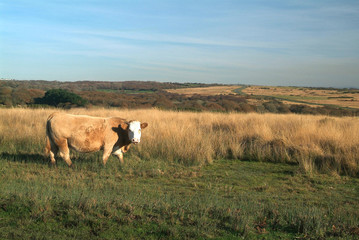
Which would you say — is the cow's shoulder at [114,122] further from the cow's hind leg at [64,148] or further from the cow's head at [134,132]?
the cow's hind leg at [64,148]

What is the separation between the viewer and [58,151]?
30.0ft

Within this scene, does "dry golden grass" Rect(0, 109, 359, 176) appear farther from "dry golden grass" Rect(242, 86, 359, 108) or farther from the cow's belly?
"dry golden grass" Rect(242, 86, 359, 108)

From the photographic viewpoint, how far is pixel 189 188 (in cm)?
731

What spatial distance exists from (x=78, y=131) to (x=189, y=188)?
358 cm

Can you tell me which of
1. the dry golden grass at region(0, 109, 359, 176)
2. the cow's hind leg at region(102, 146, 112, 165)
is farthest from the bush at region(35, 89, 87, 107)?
the cow's hind leg at region(102, 146, 112, 165)

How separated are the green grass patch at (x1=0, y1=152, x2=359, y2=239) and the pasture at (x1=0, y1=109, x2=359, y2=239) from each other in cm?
2

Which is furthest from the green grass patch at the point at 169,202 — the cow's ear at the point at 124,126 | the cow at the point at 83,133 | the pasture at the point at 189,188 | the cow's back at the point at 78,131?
the cow's ear at the point at 124,126

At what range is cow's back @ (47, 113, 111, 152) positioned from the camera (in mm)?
8648

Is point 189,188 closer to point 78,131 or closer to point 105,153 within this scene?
point 105,153

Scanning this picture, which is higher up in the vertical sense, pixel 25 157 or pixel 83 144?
pixel 83 144

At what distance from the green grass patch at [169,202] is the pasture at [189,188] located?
0.02 m

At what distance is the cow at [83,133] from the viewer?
868 centimetres

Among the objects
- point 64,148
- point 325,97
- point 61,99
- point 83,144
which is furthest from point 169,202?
point 325,97

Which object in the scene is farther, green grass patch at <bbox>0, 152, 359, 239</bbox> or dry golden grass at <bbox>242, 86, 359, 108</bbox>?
dry golden grass at <bbox>242, 86, 359, 108</bbox>
